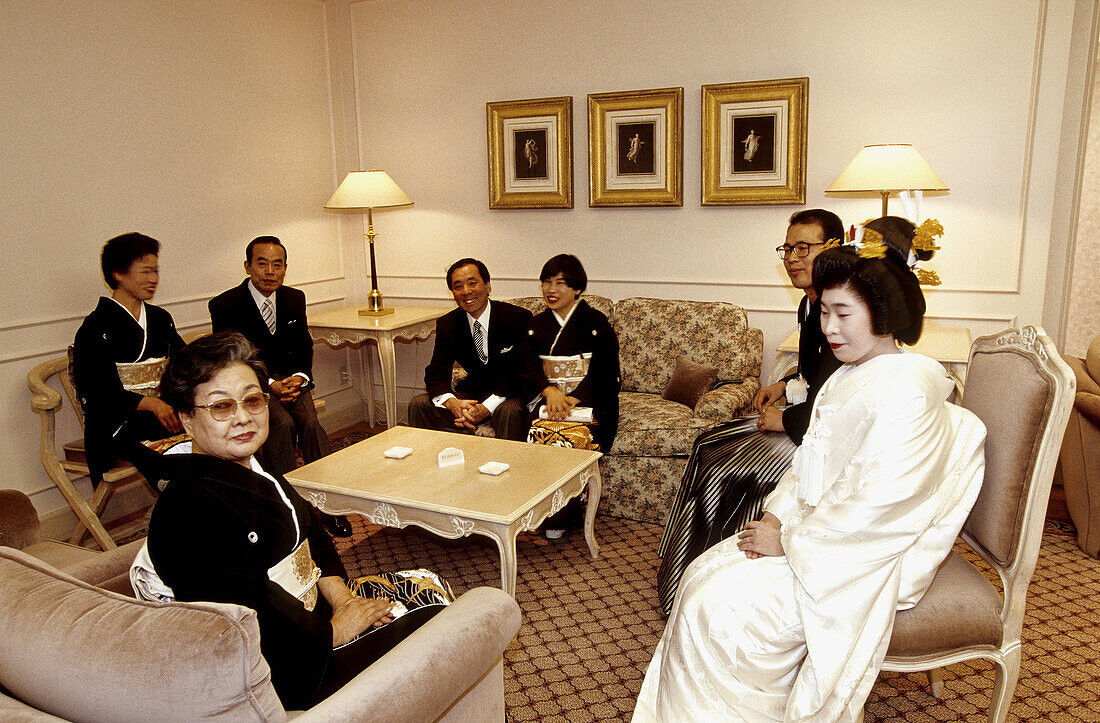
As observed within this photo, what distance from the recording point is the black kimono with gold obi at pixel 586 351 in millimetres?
4070

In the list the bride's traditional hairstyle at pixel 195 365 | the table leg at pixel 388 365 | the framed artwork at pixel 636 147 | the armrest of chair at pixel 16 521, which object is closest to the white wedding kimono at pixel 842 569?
the bride's traditional hairstyle at pixel 195 365

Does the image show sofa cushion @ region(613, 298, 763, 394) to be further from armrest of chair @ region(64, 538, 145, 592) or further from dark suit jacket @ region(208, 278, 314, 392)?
armrest of chair @ region(64, 538, 145, 592)

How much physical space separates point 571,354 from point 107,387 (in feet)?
7.63

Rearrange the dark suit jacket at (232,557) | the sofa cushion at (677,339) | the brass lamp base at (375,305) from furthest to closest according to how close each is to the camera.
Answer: the brass lamp base at (375,305)
the sofa cushion at (677,339)
the dark suit jacket at (232,557)

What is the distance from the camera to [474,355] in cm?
445

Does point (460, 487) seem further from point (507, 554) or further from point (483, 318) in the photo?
point (483, 318)

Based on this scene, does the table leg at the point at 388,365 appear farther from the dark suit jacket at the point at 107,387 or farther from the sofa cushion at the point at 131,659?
the sofa cushion at the point at 131,659

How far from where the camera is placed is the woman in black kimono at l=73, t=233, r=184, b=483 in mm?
3637

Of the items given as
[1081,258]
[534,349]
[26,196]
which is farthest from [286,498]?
[1081,258]

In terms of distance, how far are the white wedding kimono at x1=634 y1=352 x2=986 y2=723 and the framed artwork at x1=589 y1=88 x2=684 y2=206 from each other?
2.98 m

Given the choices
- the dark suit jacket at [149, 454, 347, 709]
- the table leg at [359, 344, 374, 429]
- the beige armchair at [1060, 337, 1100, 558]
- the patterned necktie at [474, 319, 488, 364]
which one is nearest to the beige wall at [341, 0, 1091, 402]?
the table leg at [359, 344, 374, 429]

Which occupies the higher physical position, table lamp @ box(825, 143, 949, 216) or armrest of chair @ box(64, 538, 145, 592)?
table lamp @ box(825, 143, 949, 216)

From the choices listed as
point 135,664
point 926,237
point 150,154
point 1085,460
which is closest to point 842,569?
point 926,237

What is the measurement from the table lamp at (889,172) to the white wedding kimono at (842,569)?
1975 mm
